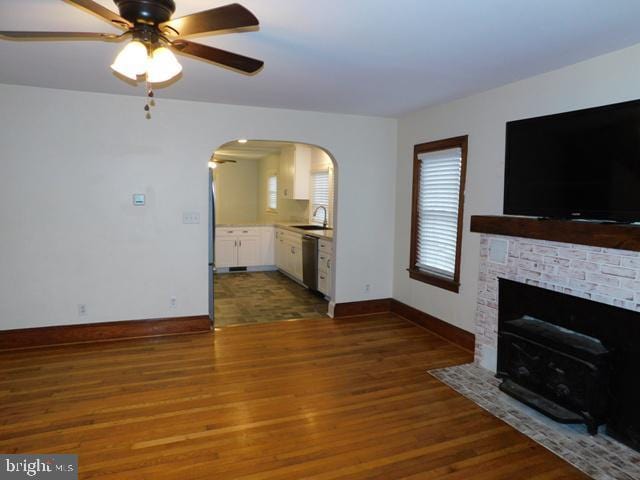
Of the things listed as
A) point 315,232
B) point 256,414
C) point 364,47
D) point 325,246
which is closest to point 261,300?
point 325,246

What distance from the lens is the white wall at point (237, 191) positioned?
33.7ft

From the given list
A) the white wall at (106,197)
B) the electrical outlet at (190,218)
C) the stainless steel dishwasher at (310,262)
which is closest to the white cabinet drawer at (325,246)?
the stainless steel dishwasher at (310,262)

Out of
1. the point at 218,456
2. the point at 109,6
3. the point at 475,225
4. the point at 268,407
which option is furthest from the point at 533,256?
the point at 109,6

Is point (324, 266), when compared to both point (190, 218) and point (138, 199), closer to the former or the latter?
point (190, 218)

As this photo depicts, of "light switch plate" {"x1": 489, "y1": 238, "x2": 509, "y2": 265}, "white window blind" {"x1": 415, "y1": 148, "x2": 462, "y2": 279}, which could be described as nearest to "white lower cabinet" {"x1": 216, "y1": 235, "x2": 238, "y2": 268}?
"white window blind" {"x1": 415, "y1": 148, "x2": 462, "y2": 279}

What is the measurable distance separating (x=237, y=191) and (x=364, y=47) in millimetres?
8120

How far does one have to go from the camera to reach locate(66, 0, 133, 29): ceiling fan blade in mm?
1601

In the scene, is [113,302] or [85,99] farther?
[113,302]

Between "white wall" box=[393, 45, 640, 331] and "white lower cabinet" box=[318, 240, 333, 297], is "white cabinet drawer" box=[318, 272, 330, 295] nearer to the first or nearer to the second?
"white lower cabinet" box=[318, 240, 333, 297]

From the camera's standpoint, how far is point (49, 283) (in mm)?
4055

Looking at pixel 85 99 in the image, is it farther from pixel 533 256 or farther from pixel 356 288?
pixel 533 256

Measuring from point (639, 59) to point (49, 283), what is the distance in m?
5.17

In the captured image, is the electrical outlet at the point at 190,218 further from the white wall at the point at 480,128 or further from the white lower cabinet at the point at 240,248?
the white lower cabinet at the point at 240,248

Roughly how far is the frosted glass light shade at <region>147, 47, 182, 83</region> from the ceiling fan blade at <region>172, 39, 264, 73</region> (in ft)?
0.37
